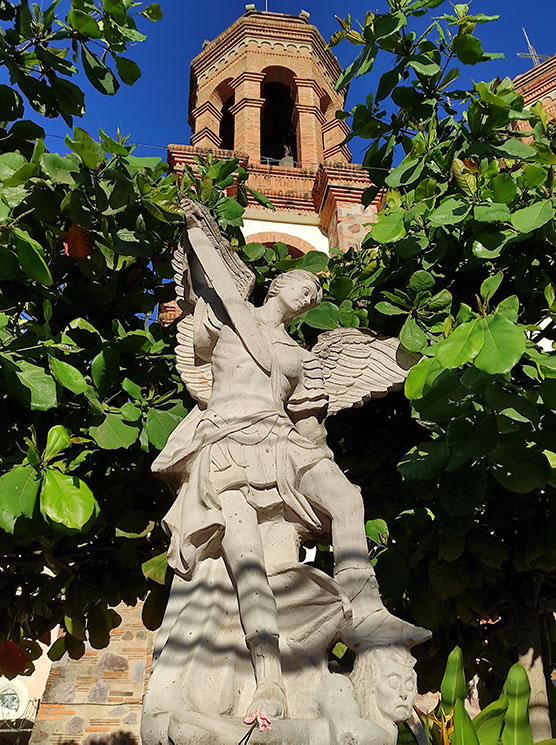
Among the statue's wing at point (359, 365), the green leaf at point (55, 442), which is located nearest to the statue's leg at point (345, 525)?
the statue's wing at point (359, 365)

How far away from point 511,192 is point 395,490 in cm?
212

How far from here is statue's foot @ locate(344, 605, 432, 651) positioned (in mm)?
2090

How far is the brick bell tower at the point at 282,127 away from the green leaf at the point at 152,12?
24.7ft

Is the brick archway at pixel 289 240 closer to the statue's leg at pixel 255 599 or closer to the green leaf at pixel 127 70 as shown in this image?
the green leaf at pixel 127 70

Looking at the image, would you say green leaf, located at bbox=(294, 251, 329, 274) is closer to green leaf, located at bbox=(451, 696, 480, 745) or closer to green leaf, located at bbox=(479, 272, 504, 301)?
green leaf, located at bbox=(479, 272, 504, 301)

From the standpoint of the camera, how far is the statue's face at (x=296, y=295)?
10.4ft

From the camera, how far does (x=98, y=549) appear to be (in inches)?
165

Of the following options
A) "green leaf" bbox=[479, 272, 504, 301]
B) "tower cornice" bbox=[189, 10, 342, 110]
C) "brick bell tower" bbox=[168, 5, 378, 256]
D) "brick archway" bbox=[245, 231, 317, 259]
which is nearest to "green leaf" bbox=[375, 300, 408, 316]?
"green leaf" bbox=[479, 272, 504, 301]

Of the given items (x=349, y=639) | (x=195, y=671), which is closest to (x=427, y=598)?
(x=349, y=639)

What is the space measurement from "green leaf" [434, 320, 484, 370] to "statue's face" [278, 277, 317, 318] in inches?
44.6

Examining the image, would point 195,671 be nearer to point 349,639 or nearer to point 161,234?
point 349,639

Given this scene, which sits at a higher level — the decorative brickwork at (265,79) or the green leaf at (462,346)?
the decorative brickwork at (265,79)

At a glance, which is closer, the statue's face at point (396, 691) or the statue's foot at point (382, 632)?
the statue's face at point (396, 691)

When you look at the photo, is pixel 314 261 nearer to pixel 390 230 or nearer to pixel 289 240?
pixel 390 230
